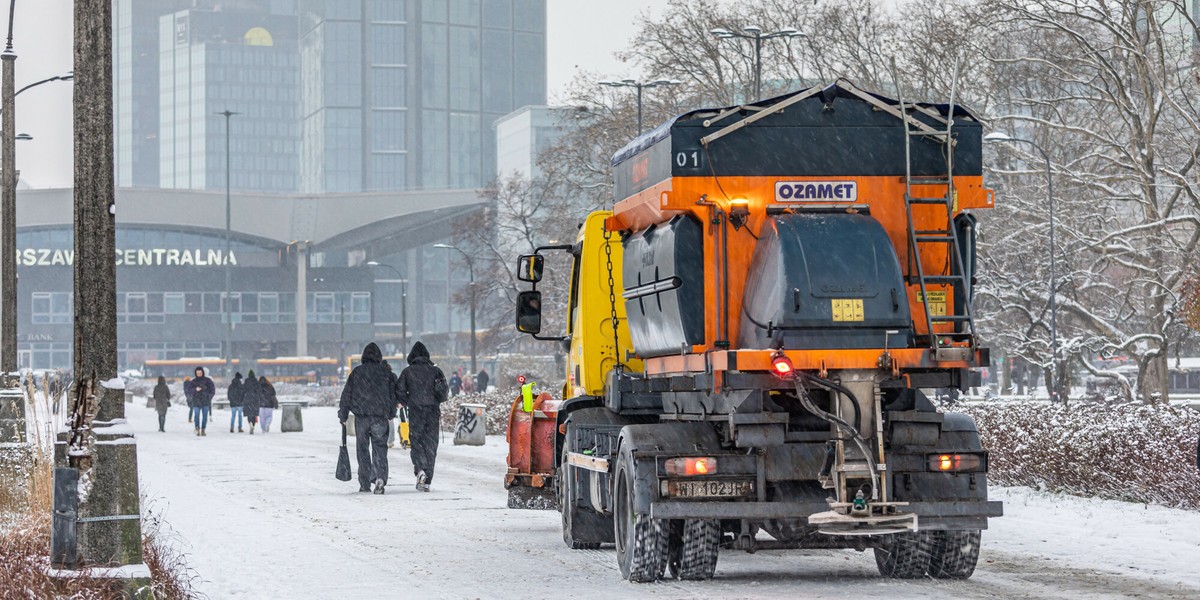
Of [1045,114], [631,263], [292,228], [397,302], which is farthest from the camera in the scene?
[397,302]

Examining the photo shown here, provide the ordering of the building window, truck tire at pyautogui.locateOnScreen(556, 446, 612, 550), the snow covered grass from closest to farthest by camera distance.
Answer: truck tire at pyautogui.locateOnScreen(556, 446, 612, 550)
the snow covered grass
the building window

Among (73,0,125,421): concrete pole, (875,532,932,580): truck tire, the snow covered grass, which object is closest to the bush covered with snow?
(875,532,932,580): truck tire

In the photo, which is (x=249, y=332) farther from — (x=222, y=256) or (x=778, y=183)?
(x=778, y=183)

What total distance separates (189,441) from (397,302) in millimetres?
131232

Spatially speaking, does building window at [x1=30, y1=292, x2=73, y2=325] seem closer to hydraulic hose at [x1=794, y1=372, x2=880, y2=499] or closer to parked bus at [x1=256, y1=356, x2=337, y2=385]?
parked bus at [x1=256, y1=356, x2=337, y2=385]

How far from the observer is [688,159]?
425 inches

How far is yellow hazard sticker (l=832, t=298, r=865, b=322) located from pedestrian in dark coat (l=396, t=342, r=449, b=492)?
10.5 metres

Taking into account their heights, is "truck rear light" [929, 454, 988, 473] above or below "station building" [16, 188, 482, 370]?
below

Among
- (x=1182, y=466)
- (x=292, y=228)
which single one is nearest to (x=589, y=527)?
(x=1182, y=466)

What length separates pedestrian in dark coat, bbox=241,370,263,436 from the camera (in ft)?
143

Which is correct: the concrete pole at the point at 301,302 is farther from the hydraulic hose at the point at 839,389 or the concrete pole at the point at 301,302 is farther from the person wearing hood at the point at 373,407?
the hydraulic hose at the point at 839,389

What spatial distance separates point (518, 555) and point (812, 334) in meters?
3.96

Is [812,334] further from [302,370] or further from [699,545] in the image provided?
[302,370]

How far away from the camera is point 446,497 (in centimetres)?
1989
